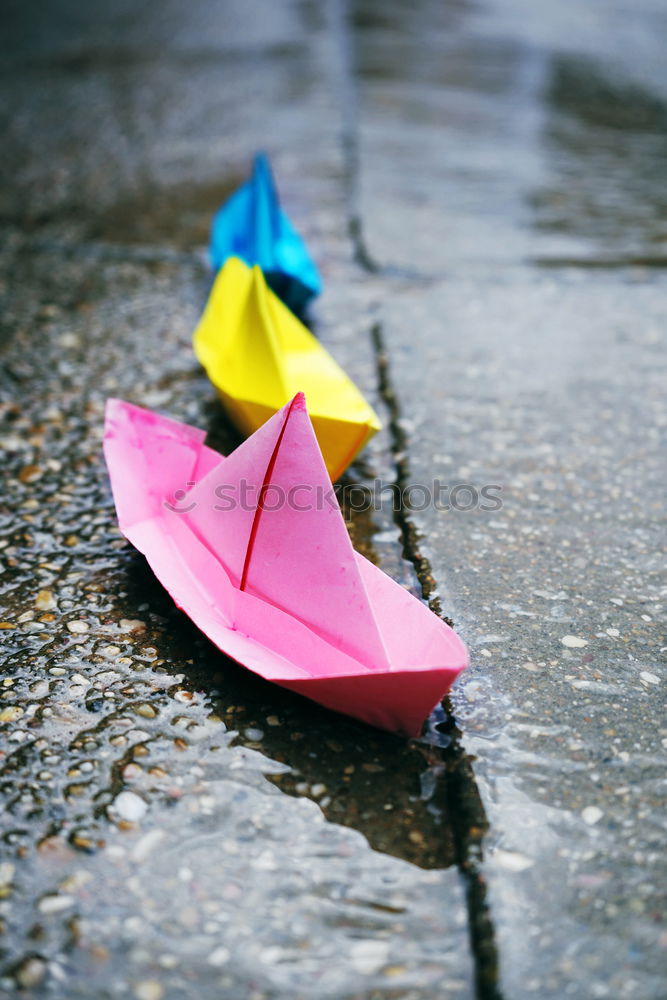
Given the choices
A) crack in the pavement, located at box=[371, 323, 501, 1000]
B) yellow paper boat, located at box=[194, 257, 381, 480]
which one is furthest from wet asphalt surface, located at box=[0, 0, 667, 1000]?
yellow paper boat, located at box=[194, 257, 381, 480]

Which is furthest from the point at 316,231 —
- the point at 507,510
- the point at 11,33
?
the point at 11,33

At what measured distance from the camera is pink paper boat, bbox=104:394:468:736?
2.45 feet

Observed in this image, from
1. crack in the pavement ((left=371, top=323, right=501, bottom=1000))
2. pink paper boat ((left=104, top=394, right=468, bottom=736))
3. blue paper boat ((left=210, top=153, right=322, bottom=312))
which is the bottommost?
crack in the pavement ((left=371, top=323, right=501, bottom=1000))

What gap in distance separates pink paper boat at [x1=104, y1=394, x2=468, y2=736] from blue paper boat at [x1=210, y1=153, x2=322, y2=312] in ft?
2.16

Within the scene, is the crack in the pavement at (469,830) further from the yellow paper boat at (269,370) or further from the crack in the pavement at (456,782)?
the yellow paper boat at (269,370)

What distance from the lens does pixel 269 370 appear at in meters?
1.12

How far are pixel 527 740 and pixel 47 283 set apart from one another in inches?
54.0

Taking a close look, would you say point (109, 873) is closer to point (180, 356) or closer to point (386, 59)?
point (180, 356)

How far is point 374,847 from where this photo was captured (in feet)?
2.31

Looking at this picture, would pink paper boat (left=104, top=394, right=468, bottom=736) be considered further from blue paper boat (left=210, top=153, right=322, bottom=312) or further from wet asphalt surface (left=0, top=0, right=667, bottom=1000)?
blue paper boat (left=210, top=153, right=322, bottom=312)

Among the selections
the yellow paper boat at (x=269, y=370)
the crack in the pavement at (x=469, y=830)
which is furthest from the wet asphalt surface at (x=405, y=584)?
the yellow paper boat at (x=269, y=370)

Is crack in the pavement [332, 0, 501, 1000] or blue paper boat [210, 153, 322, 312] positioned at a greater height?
blue paper boat [210, 153, 322, 312]

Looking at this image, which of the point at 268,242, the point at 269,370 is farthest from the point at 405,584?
the point at 268,242

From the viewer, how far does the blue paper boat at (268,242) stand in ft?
4.84
